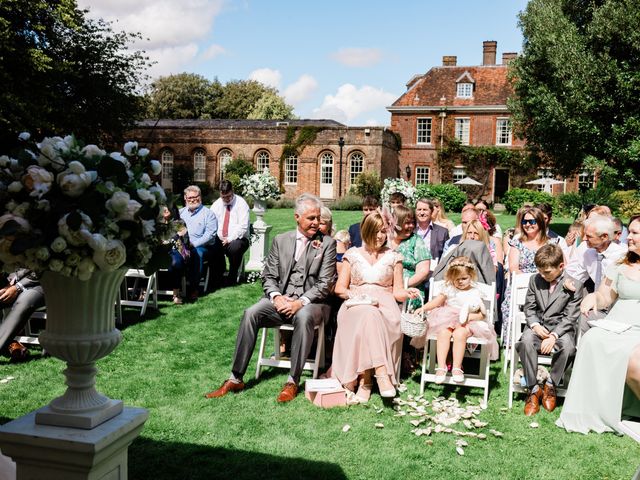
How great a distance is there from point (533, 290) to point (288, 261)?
240cm

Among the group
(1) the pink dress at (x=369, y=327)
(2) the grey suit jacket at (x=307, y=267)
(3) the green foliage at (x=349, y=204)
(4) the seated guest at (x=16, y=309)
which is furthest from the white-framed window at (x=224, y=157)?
(1) the pink dress at (x=369, y=327)

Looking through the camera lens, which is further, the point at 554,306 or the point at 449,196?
the point at 449,196

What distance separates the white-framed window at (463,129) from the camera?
4084 cm

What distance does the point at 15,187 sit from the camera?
2197mm

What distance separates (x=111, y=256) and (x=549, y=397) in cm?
433

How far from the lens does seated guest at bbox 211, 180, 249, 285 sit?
10305 millimetres

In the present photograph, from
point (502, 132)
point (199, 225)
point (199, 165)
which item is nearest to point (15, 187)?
point (199, 225)

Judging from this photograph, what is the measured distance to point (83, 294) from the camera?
7.64ft

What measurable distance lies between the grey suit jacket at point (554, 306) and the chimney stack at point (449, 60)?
4002 cm

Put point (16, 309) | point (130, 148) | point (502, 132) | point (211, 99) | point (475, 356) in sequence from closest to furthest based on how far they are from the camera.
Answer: point (130, 148) < point (475, 356) < point (16, 309) < point (502, 132) < point (211, 99)

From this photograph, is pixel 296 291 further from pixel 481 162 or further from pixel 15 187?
pixel 481 162

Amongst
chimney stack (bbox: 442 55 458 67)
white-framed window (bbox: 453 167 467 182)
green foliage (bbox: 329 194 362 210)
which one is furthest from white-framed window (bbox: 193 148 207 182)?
chimney stack (bbox: 442 55 458 67)

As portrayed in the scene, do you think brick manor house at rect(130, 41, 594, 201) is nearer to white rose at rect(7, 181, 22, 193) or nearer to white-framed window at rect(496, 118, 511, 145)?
white-framed window at rect(496, 118, 511, 145)

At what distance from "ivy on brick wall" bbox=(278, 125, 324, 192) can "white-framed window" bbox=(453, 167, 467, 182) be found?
9364 mm
